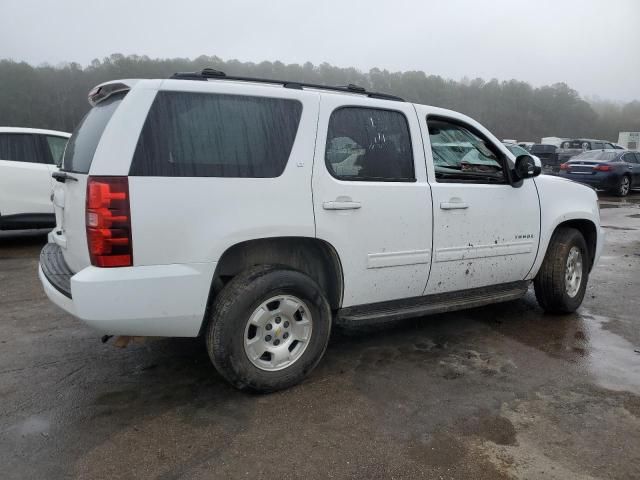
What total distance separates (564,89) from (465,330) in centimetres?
5772

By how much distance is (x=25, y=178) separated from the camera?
7.49m

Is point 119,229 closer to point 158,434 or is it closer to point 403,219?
point 158,434

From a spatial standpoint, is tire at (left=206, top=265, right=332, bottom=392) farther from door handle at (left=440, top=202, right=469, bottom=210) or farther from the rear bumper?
door handle at (left=440, top=202, right=469, bottom=210)

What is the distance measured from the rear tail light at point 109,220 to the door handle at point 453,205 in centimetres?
212

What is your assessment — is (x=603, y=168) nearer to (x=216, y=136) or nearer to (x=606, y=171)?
(x=606, y=171)

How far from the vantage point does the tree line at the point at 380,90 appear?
75.2ft

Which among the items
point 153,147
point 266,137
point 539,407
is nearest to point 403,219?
point 266,137

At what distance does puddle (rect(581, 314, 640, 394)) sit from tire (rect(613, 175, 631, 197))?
1550 centimetres

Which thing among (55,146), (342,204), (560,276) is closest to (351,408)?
(342,204)

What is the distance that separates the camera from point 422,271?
11.9ft

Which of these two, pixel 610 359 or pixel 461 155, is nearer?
pixel 610 359

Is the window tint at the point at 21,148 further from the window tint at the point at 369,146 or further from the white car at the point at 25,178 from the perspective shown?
the window tint at the point at 369,146

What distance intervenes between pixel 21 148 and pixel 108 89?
5.54 metres

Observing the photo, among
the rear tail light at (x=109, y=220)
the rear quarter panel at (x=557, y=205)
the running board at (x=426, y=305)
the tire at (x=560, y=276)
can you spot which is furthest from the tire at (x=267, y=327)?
the tire at (x=560, y=276)
